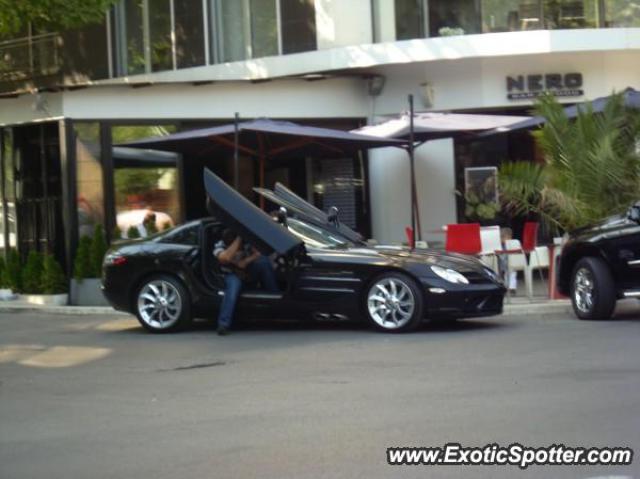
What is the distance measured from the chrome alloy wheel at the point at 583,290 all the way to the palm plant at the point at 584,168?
7.18 feet

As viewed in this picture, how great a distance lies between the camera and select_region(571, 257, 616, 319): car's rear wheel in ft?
39.5

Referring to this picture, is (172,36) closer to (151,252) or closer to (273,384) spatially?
(151,252)

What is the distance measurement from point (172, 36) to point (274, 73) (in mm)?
2926

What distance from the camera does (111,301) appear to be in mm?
13000

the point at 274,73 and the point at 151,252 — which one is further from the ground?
the point at 274,73

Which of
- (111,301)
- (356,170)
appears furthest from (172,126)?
(111,301)

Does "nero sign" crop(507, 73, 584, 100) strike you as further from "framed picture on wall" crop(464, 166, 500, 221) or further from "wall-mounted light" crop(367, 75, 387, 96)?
"wall-mounted light" crop(367, 75, 387, 96)

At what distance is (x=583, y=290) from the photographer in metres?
12.4

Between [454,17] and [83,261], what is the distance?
7.89m

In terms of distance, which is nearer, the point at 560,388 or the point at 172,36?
the point at 560,388

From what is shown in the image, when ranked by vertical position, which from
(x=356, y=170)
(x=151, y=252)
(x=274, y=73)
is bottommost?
(x=151, y=252)

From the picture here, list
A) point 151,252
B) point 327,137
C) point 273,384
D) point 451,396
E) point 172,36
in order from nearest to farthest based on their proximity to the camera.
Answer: point 451,396, point 273,384, point 151,252, point 327,137, point 172,36

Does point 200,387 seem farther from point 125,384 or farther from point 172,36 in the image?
point 172,36

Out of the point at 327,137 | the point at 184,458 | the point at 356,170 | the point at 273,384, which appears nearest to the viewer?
the point at 184,458
